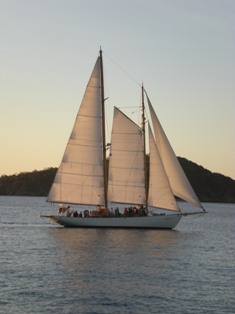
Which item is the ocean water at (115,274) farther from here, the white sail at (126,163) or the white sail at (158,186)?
the white sail at (126,163)

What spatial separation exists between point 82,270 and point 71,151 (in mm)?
26674

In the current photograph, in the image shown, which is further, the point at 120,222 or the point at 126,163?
the point at 126,163

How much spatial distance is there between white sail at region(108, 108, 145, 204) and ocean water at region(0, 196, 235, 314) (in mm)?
4556

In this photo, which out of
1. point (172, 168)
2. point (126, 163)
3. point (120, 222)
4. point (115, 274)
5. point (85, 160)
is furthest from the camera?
point (85, 160)

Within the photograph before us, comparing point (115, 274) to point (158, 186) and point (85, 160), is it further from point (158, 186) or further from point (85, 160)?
point (85, 160)

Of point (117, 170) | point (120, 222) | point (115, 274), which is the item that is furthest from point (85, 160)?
point (115, 274)

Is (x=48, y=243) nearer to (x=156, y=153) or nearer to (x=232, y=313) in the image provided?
(x=156, y=153)

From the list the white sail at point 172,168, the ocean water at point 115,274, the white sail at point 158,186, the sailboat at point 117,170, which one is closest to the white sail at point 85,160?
the sailboat at point 117,170

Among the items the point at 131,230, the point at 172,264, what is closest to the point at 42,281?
the point at 172,264

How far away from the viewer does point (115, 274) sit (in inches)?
1591

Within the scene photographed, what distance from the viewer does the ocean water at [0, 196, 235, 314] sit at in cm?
3206

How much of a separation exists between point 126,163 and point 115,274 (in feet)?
91.8

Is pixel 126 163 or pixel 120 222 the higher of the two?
pixel 126 163

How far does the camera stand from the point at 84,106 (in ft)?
222
